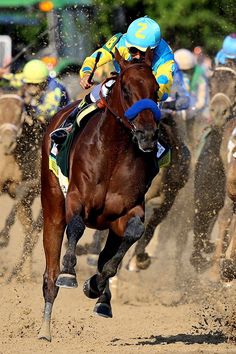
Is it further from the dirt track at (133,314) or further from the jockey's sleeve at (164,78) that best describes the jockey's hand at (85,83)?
the dirt track at (133,314)

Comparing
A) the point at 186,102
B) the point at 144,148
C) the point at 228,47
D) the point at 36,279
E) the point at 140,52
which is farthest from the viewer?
the point at 228,47

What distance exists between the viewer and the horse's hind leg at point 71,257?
855 cm

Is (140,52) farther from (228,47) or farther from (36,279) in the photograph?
(228,47)

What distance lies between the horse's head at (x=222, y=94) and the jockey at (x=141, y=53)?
4151 millimetres

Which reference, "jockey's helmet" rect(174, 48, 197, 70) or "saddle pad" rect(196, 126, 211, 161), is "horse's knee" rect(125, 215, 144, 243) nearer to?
"saddle pad" rect(196, 126, 211, 161)

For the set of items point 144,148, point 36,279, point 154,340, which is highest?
point 144,148

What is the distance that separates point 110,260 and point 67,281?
42cm

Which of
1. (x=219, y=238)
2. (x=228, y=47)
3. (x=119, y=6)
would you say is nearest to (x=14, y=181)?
(x=219, y=238)

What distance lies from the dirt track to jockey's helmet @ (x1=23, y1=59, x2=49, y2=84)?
1.64m

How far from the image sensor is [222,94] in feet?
44.1

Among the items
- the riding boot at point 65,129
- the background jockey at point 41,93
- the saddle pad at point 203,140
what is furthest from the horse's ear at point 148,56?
the saddle pad at point 203,140

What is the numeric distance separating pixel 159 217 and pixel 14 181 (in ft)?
5.09

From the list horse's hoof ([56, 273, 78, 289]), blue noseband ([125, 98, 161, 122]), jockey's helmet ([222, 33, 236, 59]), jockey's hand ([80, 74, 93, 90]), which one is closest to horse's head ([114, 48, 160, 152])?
blue noseband ([125, 98, 161, 122])

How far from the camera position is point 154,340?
9.58 metres
